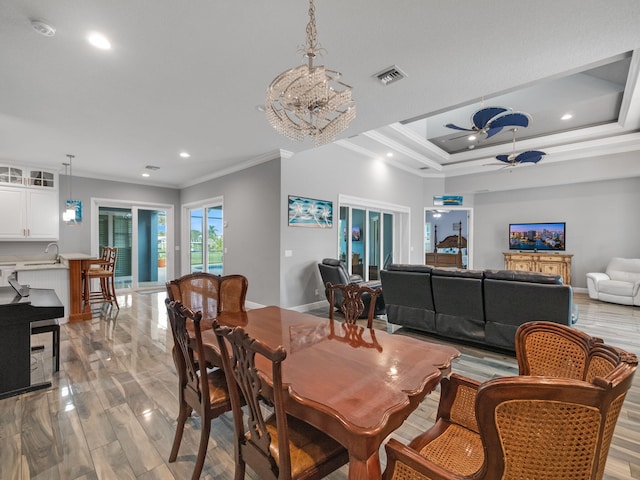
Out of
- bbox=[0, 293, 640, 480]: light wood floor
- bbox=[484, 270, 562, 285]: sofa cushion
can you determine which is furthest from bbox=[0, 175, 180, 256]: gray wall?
bbox=[484, 270, 562, 285]: sofa cushion

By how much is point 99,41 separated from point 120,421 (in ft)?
9.13

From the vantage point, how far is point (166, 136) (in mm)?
4297

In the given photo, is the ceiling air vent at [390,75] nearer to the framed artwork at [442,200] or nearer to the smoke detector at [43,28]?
the smoke detector at [43,28]

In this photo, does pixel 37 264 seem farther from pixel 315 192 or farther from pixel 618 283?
pixel 618 283

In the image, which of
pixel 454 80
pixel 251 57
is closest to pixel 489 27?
pixel 454 80

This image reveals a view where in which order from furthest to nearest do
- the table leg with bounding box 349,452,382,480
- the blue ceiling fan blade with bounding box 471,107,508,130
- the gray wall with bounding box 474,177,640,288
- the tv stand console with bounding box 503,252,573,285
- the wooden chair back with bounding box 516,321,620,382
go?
the tv stand console with bounding box 503,252,573,285, the gray wall with bounding box 474,177,640,288, the blue ceiling fan blade with bounding box 471,107,508,130, the wooden chair back with bounding box 516,321,620,382, the table leg with bounding box 349,452,382,480

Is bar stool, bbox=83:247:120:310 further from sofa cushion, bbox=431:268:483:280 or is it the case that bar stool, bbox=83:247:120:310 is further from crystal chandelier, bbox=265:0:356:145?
sofa cushion, bbox=431:268:483:280

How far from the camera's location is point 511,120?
4.03 meters

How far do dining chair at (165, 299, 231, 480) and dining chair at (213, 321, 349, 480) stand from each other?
0.31 m

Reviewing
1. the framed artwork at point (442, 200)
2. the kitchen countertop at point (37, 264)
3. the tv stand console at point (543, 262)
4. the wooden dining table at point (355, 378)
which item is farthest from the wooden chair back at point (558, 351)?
the framed artwork at point (442, 200)

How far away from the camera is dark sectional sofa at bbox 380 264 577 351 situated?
3.02 meters

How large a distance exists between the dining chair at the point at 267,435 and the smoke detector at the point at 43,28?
7.78 feet

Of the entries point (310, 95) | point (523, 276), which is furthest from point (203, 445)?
point (523, 276)

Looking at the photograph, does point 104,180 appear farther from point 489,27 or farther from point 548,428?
point 548,428
